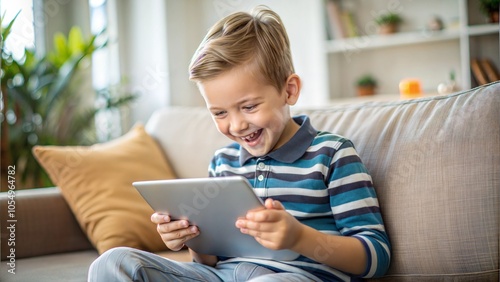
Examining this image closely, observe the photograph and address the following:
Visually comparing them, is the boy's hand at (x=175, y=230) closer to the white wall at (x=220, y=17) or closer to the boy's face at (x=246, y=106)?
the boy's face at (x=246, y=106)

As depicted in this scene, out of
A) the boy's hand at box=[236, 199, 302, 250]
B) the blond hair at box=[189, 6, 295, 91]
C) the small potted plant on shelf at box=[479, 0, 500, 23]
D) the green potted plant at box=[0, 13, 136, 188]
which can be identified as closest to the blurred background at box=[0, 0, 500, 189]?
the small potted plant on shelf at box=[479, 0, 500, 23]

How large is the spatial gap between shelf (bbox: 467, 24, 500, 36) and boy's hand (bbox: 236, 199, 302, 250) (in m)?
3.21

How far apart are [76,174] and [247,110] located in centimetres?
82

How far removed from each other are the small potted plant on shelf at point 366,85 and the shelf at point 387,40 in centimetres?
22

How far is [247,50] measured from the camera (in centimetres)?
127

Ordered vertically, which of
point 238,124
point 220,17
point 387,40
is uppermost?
point 220,17

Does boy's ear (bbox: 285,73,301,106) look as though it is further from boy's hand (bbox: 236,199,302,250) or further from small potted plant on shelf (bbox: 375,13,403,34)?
small potted plant on shelf (bbox: 375,13,403,34)

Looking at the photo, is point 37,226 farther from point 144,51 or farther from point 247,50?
point 144,51

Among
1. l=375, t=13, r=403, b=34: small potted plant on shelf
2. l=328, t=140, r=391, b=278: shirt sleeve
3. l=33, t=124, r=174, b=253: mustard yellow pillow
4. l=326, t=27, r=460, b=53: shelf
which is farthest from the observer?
l=375, t=13, r=403, b=34: small potted plant on shelf

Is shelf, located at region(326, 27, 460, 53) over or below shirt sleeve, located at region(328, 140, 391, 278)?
over

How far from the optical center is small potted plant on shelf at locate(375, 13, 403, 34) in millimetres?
4230

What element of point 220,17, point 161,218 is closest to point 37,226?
point 161,218

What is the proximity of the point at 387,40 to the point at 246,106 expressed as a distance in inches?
→ 123

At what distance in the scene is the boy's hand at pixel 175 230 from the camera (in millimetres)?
1220
